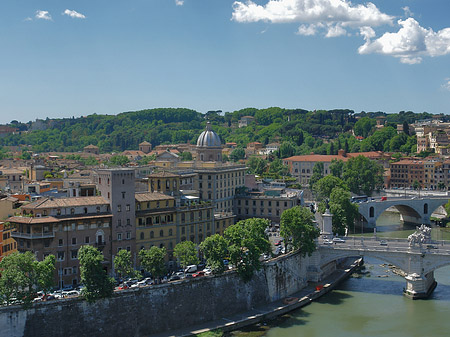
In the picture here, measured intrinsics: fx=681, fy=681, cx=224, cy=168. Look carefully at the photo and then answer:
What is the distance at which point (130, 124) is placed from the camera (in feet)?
631

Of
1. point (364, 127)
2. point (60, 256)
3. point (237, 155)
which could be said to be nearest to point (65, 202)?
point (60, 256)

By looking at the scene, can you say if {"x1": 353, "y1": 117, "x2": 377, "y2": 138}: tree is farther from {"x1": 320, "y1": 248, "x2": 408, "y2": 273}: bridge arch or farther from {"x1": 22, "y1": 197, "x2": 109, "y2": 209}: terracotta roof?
{"x1": 22, "y1": 197, "x2": 109, "y2": 209}: terracotta roof

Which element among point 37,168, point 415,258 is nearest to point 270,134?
point 37,168

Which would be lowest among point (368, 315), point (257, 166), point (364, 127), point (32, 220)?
point (368, 315)

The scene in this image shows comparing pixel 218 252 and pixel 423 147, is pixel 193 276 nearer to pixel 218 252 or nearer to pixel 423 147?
pixel 218 252

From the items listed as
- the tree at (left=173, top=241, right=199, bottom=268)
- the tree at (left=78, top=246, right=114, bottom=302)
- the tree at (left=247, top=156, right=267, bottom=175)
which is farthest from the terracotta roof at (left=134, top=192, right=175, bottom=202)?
the tree at (left=247, top=156, right=267, bottom=175)

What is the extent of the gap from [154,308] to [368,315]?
12031 mm

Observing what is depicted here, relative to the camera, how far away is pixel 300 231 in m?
42.3

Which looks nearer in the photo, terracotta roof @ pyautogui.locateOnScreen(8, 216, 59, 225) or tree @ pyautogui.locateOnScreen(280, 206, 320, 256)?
terracotta roof @ pyautogui.locateOnScreen(8, 216, 59, 225)

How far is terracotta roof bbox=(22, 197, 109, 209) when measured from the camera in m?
37.2

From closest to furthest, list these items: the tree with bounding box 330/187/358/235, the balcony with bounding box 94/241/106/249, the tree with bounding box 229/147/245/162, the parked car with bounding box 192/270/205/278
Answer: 1. the parked car with bounding box 192/270/205/278
2. the balcony with bounding box 94/241/106/249
3. the tree with bounding box 330/187/358/235
4. the tree with bounding box 229/147/245/162

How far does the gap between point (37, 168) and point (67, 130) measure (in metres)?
133

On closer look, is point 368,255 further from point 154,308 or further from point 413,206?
point 413,206

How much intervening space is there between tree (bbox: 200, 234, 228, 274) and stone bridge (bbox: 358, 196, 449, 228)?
36.3 metres
